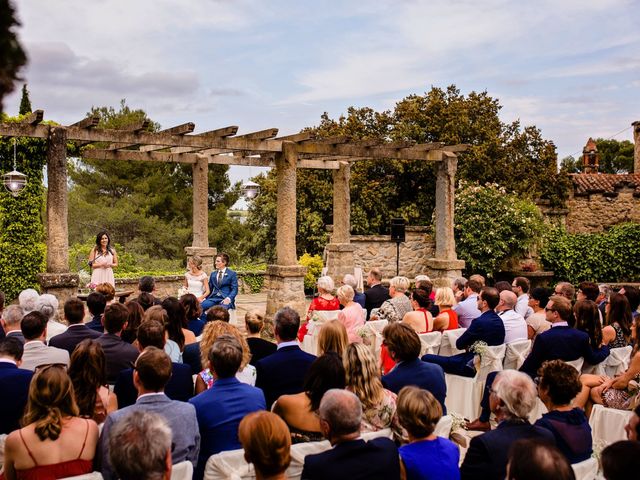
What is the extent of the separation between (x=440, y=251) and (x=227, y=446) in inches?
359

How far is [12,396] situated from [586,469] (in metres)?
3.19

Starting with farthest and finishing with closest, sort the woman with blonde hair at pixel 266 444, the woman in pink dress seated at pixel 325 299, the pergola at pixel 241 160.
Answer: the pergola at pixel 241 160 → the woman in pink dress seated at pixel 325 299 → the woman with blonde hair at pixel 266 444

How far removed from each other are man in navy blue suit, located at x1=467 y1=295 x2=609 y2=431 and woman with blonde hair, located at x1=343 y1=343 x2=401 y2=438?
1977 mm

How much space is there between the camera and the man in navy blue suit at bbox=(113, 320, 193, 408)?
4055mm

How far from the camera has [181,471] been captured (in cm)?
300

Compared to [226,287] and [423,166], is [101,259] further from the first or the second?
[423,166]

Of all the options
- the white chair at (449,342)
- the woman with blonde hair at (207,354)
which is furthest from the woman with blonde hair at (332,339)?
the white chair at (449,342)

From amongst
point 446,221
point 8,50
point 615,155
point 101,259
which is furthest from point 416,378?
point 615,155

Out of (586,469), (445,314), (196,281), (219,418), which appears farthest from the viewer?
(196,281)

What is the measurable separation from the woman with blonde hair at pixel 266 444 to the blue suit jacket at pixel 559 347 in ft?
10.5

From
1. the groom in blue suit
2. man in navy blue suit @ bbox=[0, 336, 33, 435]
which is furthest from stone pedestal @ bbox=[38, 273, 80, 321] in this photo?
man in navy blue suit @ bbox=[0, 336, 33, 435]

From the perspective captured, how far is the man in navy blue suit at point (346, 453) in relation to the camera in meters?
2.90

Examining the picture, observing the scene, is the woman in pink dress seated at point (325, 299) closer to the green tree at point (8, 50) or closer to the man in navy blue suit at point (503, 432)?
the man in navy blue suit at point (503, 432)

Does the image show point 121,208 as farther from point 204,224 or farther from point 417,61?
point 417,61
